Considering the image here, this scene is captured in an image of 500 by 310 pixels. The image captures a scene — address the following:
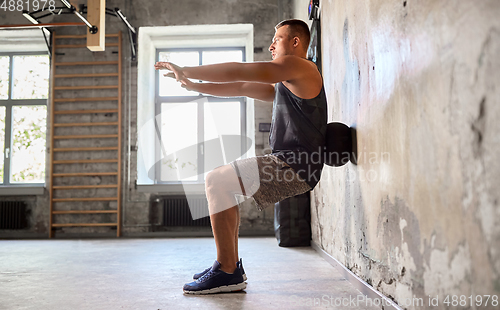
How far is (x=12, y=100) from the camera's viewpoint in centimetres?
615

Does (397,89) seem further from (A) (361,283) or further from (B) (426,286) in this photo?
(A) (361,283)

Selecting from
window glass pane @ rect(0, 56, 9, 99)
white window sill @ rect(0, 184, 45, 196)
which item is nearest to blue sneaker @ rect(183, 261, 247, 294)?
white window sill @ rect(0, 184, 45, 196)

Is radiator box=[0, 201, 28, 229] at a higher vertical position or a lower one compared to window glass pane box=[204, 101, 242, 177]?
lower

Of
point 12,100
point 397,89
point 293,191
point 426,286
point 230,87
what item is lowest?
point 426,286

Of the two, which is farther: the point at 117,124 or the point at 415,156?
the point at 117,124

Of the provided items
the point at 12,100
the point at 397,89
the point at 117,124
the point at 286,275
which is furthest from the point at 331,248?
the point at 12,100

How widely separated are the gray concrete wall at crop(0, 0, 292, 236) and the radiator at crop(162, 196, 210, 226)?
254 millimetres

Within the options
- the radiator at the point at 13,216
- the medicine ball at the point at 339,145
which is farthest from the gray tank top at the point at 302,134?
the radiator at the point at 13,216

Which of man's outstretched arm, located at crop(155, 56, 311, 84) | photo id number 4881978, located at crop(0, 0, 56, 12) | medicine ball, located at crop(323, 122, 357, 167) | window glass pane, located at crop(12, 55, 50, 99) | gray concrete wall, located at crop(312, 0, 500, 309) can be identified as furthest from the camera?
window glass pane, located at crop(12, 55, 50, 99)

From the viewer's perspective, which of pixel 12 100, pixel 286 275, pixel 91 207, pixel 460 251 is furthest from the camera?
pixel 12 100

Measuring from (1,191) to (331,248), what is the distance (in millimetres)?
5012

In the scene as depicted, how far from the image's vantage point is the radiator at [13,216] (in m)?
5.54

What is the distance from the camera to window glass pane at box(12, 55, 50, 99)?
6.16m

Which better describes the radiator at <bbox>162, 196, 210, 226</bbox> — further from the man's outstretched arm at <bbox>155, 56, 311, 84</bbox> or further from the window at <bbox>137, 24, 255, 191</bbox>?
the man's outstretched arm at <bbox>155, 56, 311, 84</bbox>
